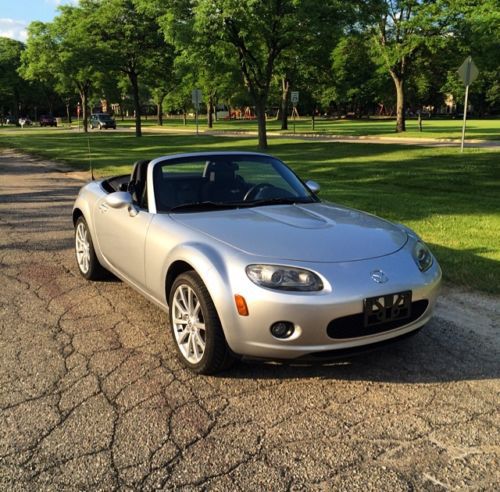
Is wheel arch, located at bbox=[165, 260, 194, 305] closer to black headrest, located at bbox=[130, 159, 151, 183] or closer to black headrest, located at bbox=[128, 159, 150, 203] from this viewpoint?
black headrest, located at bbox=[128, 159, 150, 203]

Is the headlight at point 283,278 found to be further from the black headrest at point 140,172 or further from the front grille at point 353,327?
the black headrest at point 140,172

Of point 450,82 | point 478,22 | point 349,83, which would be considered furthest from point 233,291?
point 349,83

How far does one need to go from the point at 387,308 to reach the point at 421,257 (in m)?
0.68

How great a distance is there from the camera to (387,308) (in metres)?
3.37

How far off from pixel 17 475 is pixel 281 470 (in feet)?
4.16

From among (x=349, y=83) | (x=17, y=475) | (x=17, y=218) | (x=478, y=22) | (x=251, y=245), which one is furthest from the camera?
(x=349, y=83)

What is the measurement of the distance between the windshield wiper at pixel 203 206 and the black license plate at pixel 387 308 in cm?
157

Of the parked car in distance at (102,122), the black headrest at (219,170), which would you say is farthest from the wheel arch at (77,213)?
the parked car in distance at (102,122)

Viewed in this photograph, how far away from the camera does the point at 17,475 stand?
2654 mm

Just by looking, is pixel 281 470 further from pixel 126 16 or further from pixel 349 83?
pixel 349 83

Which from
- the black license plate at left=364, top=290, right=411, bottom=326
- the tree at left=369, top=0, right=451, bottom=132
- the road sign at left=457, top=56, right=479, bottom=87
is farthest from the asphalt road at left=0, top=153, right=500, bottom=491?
the tree at left=369, top=0, right=451, bottom=132

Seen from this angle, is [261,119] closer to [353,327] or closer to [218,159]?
[218,159]

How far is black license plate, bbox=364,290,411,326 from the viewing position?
A: 329 cm

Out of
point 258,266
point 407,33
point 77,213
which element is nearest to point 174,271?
point 258,266
